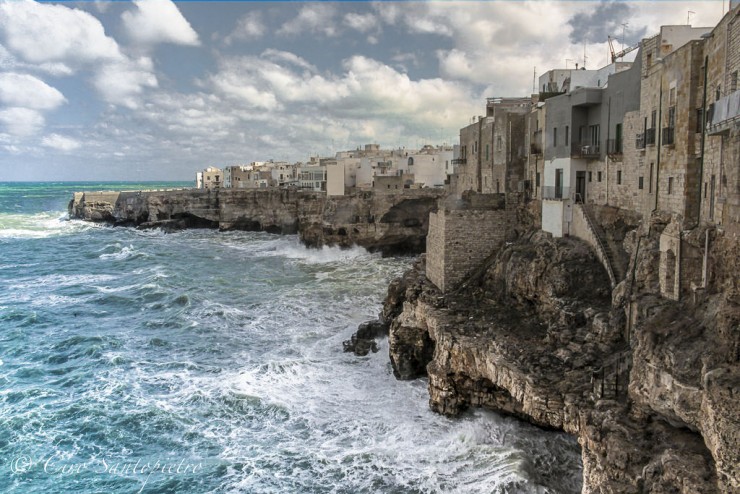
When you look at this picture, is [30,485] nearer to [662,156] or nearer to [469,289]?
[469,289]

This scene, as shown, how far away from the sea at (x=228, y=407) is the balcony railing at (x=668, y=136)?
26.2 ft

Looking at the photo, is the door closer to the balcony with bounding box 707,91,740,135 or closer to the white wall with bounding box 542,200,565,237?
the white wall with bounding box 542,200,565,237

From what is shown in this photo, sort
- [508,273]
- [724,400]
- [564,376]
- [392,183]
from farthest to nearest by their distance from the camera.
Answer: [392,183], [508,273], [564,376], [724,400]

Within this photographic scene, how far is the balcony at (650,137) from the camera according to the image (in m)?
16.4

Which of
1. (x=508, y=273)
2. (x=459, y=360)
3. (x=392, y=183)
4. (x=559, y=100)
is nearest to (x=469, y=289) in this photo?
(x=508, y=273)

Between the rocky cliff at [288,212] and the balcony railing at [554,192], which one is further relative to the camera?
the rocky cliff at [288,212]

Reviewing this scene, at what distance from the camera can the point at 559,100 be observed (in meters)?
22.2

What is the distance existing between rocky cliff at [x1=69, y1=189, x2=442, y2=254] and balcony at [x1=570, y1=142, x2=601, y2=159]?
1023 inches

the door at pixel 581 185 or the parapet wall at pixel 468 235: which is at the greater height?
the door at pixel 581 185

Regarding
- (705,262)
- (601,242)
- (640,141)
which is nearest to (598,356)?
(705,262)

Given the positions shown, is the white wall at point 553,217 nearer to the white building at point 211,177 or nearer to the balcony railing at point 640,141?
the balcony railing at point 640,141

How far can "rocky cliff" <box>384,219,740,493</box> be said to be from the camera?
9.90 meters

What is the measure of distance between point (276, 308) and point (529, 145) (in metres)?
14.6

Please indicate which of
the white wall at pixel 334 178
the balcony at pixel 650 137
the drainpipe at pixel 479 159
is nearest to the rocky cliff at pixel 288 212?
the white wall at pixel 334 178
